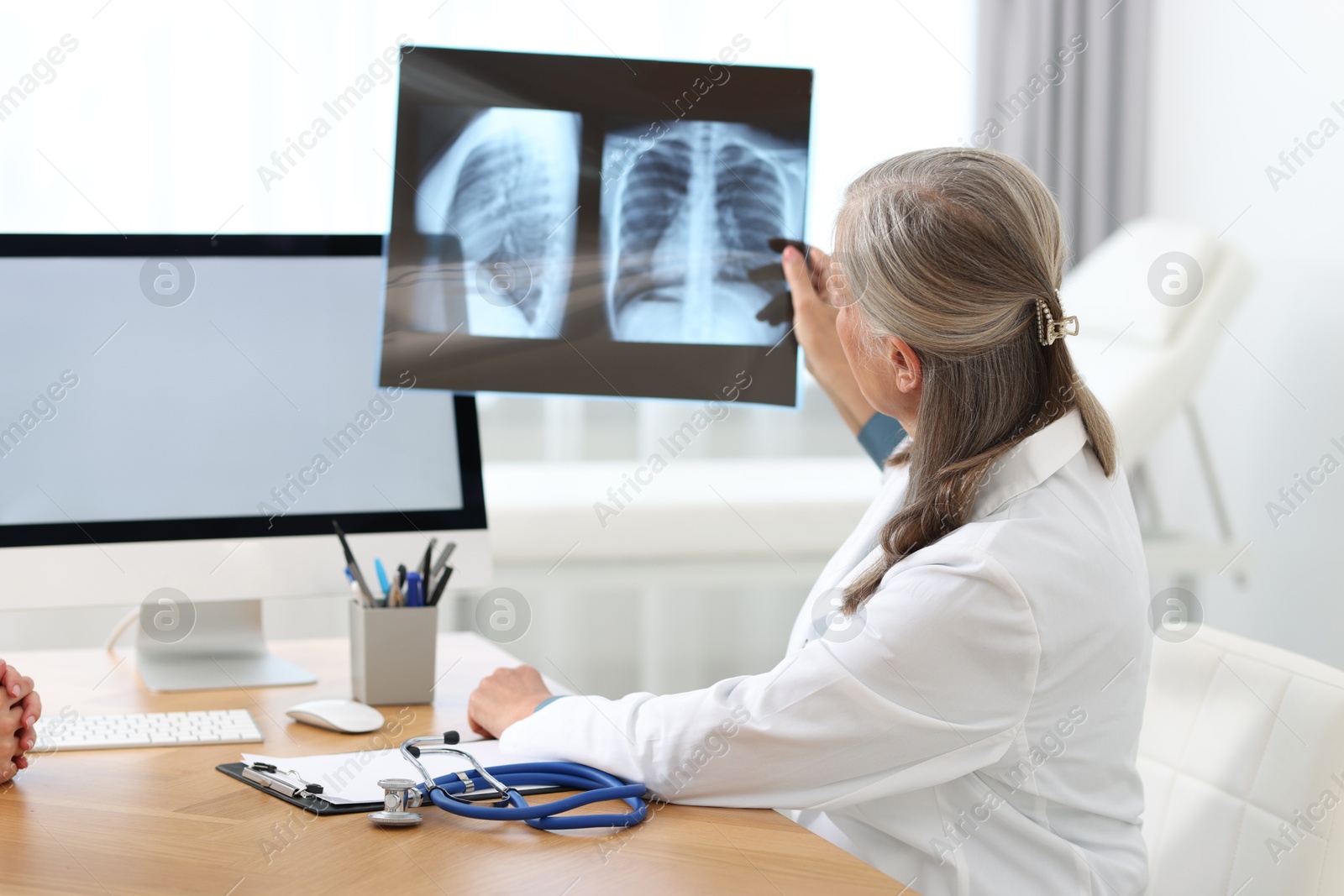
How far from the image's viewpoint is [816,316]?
54.5 inches

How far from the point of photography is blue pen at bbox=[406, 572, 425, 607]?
1.25m

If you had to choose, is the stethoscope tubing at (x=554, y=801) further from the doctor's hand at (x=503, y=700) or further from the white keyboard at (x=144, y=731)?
the white keyboard at (x=144, y=731)

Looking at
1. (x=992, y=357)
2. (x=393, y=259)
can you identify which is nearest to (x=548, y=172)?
(x=393, y=259)

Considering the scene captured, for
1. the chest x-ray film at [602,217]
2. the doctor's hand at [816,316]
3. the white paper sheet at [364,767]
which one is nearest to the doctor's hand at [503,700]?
the white paper sheet at [364,767]

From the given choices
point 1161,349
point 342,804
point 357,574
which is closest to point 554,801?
point 342,804

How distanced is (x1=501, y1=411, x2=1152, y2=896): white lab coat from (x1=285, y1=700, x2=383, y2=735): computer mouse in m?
0.19

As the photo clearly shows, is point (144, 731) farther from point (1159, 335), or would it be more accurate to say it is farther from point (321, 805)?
point (1159, 335)

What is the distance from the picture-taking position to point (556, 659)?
115 inches

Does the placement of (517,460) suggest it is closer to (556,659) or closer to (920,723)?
(556,659)

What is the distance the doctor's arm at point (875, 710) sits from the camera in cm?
86

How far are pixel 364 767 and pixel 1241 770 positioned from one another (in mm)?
780

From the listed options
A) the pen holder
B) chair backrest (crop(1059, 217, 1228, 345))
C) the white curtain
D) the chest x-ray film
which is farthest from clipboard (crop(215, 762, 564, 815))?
→ the white curtain

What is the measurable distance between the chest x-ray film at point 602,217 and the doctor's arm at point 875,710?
1.75ft

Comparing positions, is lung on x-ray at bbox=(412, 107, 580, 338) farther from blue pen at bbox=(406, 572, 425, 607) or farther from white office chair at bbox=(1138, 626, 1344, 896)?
white office chair at bbox=(1138, 626, 1344, 896)
